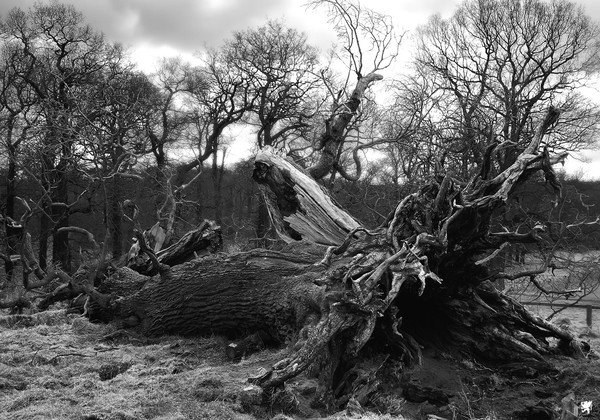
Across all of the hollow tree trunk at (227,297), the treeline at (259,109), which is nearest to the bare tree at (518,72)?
the treeline at (259,109)

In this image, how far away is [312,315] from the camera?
219 inches

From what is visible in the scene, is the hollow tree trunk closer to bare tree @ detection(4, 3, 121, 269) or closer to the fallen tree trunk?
the fallen tree trunk

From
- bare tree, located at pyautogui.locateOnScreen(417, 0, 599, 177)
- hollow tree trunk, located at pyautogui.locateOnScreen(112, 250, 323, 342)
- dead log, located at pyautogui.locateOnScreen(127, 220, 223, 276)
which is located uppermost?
bare tree, located at pyautogui.locateOnScreen(417, 0, 599, 177)

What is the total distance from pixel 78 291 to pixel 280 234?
3167 mm

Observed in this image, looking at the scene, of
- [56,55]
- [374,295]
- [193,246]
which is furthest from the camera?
[56,55]

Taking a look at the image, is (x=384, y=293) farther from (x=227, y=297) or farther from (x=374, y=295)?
(x=227, y=297)

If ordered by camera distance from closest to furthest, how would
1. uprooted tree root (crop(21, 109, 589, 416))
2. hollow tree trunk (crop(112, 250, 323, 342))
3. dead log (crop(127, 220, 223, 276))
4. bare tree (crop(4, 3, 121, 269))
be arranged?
uprooted tree root (crop(21, 109, 589, 416)) < hollow tree trunk (crop(112, 250, 323, 342)) < dead log (crop(127, 220, 223, 276)) < bare tree (crop(4, 3, 121, 269))

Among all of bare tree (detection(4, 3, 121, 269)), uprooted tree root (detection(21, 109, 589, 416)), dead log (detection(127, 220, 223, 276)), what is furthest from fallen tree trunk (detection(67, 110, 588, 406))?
bare tree (detection(4, 3, 121, 269))

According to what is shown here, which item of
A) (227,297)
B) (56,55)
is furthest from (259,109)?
(227,297)

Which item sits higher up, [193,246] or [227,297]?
[193,246]

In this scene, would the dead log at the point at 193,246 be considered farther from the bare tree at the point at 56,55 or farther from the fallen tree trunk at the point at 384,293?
the bare tree at the point at 56,55

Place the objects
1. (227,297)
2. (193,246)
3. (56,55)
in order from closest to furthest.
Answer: (227,297) < (193,246) < (56,55)

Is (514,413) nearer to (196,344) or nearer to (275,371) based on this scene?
(275,371)

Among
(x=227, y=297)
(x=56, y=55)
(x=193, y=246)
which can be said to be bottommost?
(x=227, y=297)
